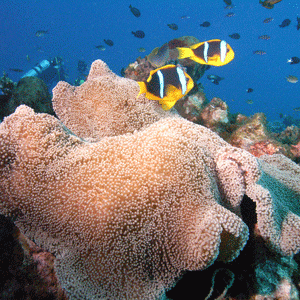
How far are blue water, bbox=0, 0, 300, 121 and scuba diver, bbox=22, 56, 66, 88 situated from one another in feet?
185

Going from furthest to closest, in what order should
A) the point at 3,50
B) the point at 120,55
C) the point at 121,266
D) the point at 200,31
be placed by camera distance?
the point at 120,55 < the point at 200,31 < the point at 3,50 < the point at 121,266

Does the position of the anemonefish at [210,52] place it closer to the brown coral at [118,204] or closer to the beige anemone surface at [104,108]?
the beige anemone surface at [104,108]

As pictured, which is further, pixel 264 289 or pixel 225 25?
pixel 225 25

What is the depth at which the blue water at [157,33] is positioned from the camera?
210 feet

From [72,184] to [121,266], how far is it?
0.67m

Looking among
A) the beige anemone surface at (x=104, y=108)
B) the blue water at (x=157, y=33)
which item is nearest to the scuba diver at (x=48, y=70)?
the beige anemone surface at (x=104, y=108)

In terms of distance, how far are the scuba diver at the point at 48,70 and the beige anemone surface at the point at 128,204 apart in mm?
8942

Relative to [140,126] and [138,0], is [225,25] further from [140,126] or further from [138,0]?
[140,126]

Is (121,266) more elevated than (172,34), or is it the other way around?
(172,34)

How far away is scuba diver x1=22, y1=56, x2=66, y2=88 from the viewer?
8.55m

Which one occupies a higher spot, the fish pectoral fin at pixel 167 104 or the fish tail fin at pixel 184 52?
the fish tail fin at pixel 184 52

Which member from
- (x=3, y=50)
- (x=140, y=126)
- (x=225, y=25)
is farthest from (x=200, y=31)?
(x=140, y=126)

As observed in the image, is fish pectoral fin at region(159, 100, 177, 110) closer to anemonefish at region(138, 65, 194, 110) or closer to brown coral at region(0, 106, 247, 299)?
anemonefish at region(138, 65, 194, 110)

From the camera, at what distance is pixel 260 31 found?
2899 inches
